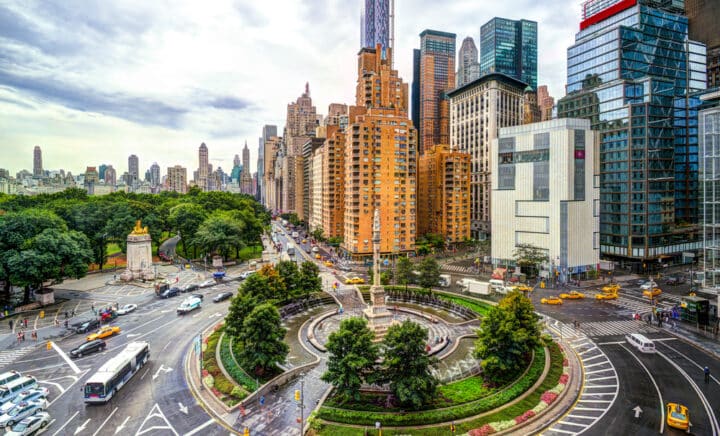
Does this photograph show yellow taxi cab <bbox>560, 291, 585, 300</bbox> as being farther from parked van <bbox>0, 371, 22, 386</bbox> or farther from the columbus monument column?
parked van <bbox>0, 371, 22, 386</bbox>

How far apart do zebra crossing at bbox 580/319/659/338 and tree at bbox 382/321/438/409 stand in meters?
29.9

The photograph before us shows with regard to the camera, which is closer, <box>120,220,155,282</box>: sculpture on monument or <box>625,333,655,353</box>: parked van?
<box>625,333,655,353</box>: parked van

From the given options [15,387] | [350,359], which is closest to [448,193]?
[350,359]

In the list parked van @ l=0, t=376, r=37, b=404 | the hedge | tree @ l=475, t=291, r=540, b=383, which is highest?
tree @ l=475, t=291, r=540, b=383

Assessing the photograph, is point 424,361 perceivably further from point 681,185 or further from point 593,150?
point 681,185

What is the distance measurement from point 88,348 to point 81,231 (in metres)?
48.9

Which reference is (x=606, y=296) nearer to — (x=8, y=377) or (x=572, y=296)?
(x=572, y=296)

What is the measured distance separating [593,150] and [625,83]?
65.4 feet

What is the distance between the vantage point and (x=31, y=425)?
27.3m

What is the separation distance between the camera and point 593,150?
80.0 metres

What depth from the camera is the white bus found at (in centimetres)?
3103

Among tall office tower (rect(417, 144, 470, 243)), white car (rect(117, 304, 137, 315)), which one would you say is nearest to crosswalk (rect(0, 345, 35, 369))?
white car (rect(117, 304, 137, 315))

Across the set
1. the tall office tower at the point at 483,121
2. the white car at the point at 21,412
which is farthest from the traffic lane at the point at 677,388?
the tall office tower at the point at 483,121

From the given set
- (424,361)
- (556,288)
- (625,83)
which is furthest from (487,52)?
(424,361)
